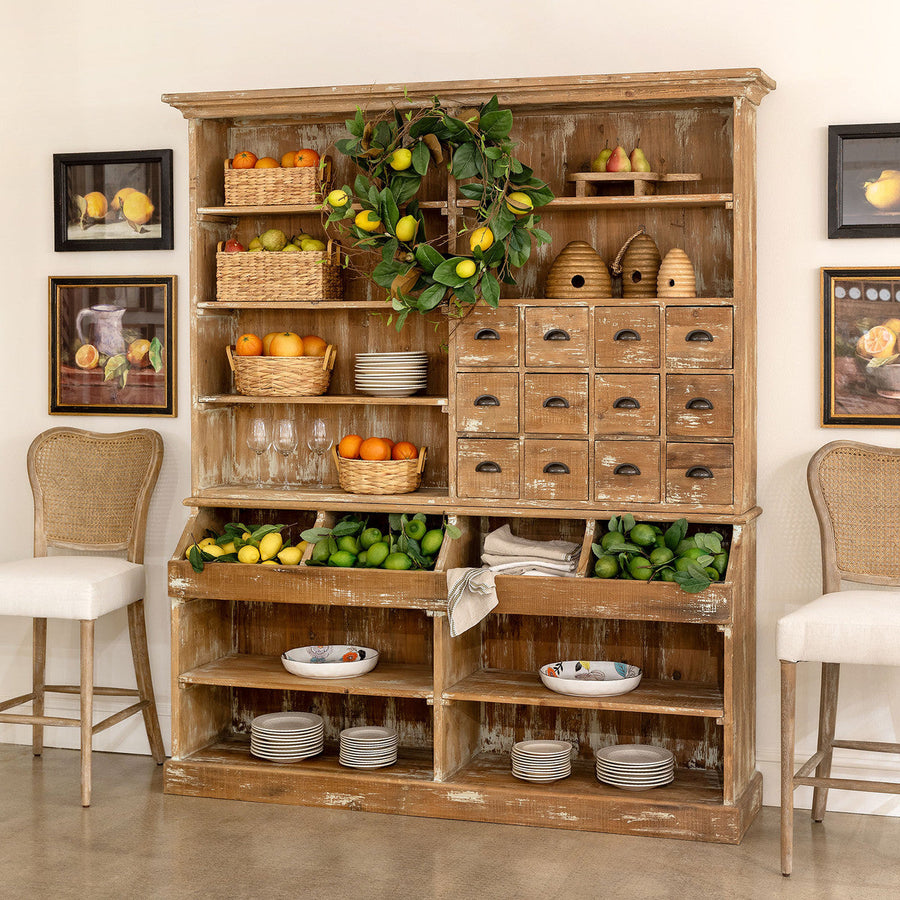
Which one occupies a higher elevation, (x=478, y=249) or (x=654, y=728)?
(x=478, y=249)

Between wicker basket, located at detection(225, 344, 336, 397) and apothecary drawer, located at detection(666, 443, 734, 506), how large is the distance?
1144mm

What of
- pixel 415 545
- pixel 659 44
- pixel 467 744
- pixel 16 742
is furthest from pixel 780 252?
pixel 16 742

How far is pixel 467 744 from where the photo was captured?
4.02m

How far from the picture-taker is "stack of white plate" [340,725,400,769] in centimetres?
392

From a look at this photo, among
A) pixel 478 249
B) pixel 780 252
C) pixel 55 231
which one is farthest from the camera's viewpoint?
pixel 55 231

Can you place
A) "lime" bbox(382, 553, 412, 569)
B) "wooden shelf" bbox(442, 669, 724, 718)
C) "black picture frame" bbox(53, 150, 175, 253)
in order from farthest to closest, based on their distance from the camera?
"black picture frame" bbox(53, 150, 175, 253) → "lime" bbox(382, 553, 412, 569) → "wooden shelf" bbox(442, 669, 724, 718)

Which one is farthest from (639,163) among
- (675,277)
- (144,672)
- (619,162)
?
(144,672)

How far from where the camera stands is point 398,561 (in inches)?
150

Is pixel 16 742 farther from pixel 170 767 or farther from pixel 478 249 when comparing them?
pixel 478 249

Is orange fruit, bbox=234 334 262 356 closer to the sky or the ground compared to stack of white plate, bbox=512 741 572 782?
closer to the sky

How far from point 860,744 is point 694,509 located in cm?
87

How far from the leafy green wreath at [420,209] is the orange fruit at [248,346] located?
499 millimetres

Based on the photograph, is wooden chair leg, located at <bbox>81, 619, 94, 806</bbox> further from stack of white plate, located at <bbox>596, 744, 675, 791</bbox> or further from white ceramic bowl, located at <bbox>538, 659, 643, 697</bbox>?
stack of white plate, located at <bbox>596, 744, 675, 791</bbox>

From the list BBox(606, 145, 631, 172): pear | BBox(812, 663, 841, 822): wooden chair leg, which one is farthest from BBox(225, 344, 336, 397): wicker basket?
BBox(812, 663, 841, 822): wooden chair leg
